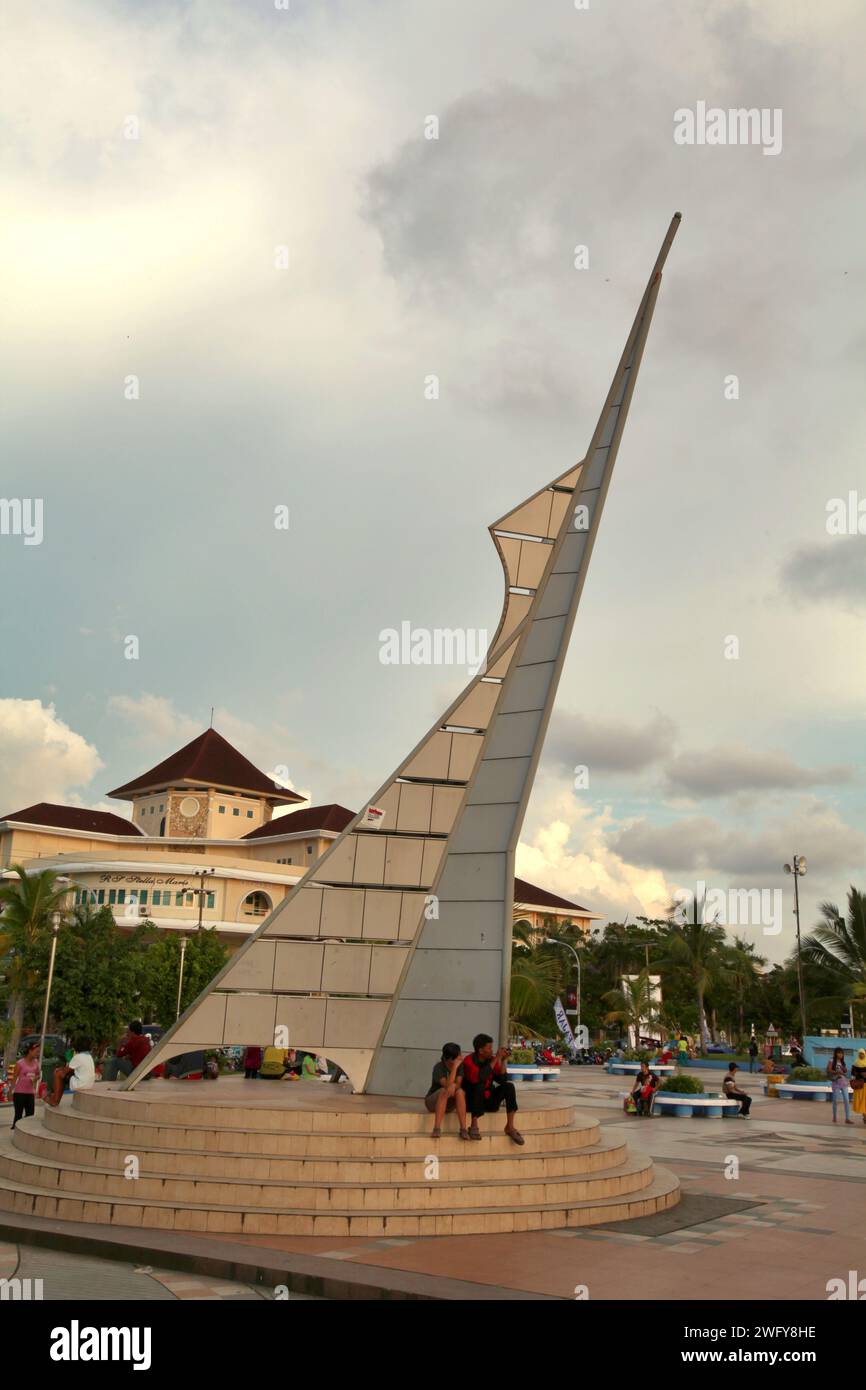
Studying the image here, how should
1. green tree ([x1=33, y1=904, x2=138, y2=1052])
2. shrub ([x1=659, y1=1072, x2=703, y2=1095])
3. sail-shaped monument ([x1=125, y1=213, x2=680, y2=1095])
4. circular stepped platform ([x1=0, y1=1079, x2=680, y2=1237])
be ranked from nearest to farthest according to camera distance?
circular stepped platform ([x1=0, y1=1079, x2=680, y2=1237]), sail-shaped monument ([x1=125, y1=213, x2=680, y2=1095]), shrub ([x1=659, y1=1072, x2=703, y2=1095]), green tree ([x1=33, y1=904, x2=138, y2=1052])

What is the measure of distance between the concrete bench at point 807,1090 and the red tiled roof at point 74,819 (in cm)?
Answer: 6076

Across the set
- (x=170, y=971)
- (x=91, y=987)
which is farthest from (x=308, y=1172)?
(x=170, y=971)

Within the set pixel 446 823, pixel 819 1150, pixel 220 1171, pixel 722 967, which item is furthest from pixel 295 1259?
pixel 722 967

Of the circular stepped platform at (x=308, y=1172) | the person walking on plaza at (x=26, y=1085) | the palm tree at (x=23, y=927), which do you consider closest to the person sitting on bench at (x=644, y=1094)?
the circular stepped platform at (x=308, y=1172)

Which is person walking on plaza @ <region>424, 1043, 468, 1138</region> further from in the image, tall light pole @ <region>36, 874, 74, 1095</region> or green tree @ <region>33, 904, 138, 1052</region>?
green tree @ <region>33, 904, 138, 1052</region>

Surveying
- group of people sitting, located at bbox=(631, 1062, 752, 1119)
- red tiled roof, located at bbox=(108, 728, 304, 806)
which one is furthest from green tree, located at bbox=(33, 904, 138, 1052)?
red tiled roof, located at bbox=(108, 728, 304, 806)

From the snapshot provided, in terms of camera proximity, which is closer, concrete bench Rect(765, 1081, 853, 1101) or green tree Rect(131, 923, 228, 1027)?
concrete bench Rect(765, 1081, 853, 1101)

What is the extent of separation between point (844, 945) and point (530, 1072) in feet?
46.1

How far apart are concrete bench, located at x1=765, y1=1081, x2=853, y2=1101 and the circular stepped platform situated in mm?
20292

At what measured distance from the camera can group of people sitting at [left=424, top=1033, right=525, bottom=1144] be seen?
1209 centimetres

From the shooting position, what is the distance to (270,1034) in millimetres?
14812
